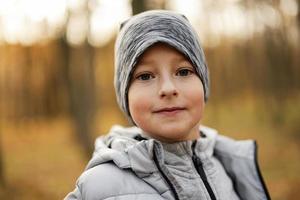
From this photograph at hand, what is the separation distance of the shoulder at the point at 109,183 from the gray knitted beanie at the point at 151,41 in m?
0.31

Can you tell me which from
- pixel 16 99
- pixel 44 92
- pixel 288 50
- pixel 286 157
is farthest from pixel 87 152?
pixel 288 50

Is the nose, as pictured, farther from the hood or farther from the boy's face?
the hood

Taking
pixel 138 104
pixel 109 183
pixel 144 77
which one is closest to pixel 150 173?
pixel 109 183

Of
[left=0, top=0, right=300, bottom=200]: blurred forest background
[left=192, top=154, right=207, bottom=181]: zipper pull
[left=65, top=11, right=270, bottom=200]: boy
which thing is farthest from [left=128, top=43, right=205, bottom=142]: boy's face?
[left=0, top=0, right=300, bottom=200]: blurred forest background

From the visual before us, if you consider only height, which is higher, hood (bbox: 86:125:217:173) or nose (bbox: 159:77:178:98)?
nose (bbox: 159:77:178:98)

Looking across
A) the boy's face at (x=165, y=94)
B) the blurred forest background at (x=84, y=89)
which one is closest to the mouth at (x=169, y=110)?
the boy's face at (x=165, y=94)

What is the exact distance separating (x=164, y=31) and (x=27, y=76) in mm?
8881

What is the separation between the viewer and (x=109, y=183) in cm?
165

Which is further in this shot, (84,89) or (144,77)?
(84,89)

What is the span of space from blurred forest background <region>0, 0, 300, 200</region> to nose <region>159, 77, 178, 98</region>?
5.05m

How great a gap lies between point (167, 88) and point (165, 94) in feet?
0.08

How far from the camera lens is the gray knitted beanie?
1726 millimetres

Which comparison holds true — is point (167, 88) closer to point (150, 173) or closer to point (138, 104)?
point (138, 104)

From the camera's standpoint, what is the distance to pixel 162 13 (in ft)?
6.04
